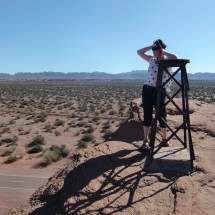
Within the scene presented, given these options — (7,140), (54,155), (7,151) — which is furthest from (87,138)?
(7,151)

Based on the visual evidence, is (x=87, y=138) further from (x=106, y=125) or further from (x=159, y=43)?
(x=159, y=43)

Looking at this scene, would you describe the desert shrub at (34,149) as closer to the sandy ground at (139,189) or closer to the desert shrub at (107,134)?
the desert shrub at (107,134)

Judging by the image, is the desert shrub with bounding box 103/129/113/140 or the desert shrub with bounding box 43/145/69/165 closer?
the desert shrub with bounding box 43/145/69/165

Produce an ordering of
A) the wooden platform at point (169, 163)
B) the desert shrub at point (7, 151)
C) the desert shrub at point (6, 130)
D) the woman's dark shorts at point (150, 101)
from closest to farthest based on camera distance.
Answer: the wooden platform at point (169, 163) → the woman's dark shorts at point (150, 101) → the desert shrub at point (7, 151) → the desert shrub at point (6, 130)

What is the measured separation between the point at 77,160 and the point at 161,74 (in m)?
2.22

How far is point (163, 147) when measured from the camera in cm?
728

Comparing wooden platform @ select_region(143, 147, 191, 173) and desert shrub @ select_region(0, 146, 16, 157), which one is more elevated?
wooden platform @ select_region(143, 147, 191, 173)

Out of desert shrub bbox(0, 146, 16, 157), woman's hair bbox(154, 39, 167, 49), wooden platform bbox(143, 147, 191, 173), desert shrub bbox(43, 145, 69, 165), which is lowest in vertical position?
desert shrub bbox(0, 146, 16, 157)

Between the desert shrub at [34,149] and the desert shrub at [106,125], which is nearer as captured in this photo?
the desert shrub at [34,149]

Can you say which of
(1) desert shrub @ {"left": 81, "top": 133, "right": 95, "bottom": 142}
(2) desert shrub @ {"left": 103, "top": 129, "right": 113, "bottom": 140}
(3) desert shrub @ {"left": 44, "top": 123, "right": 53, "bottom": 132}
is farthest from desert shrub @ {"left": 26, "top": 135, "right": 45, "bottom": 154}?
(3) desert shrub @ {"left": 44, "top": 123, "right": 53, "bottom": 132}

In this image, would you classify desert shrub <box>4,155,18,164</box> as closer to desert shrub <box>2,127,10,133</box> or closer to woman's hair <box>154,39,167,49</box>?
desert shrub <box>2,127,10,133</box>

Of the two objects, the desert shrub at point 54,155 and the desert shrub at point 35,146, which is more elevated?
the desert shrub at point 54,155

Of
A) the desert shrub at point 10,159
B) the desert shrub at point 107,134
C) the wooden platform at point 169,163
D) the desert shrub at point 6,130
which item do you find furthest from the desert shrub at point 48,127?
the wooden platform at point 169,163

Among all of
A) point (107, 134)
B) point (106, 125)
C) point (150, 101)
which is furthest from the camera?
point (106, 125)
